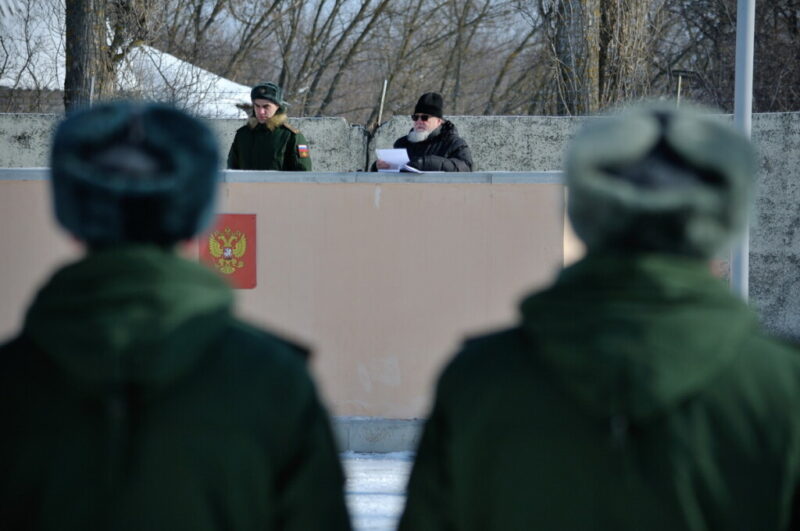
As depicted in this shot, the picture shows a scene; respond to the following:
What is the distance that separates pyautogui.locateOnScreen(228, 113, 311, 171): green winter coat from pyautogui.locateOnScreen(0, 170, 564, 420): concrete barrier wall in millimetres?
1254

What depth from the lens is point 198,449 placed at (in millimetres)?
1831

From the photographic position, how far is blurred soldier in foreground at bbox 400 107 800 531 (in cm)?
178

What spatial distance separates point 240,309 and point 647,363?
5.18 m

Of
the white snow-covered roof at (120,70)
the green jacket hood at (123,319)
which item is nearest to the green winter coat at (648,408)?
the green jacket hood at (123,319)

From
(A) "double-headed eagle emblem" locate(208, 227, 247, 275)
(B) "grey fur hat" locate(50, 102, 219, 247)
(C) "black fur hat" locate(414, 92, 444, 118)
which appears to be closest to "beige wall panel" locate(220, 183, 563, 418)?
(A) "double-headed eagle emblem" locate(208, 227, 247, 275)

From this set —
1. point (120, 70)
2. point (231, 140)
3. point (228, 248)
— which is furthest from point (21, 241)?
point (120, 70)

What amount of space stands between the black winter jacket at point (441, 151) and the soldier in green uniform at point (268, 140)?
2.35 feet

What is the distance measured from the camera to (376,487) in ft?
20.4

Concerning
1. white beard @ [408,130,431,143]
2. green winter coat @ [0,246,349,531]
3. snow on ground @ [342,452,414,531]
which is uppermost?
white beard @ [408,130,431,143]

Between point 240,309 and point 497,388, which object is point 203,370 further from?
point 240,309

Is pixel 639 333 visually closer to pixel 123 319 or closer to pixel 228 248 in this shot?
pixel 123 319

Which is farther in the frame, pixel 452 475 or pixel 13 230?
pixel 13 230

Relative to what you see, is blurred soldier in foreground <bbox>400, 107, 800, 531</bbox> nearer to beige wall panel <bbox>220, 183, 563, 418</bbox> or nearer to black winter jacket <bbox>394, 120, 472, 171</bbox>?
beige wall panel <bbox>220, 183, 563, 418</bbox>

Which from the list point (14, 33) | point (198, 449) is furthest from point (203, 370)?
point (14, 33)
